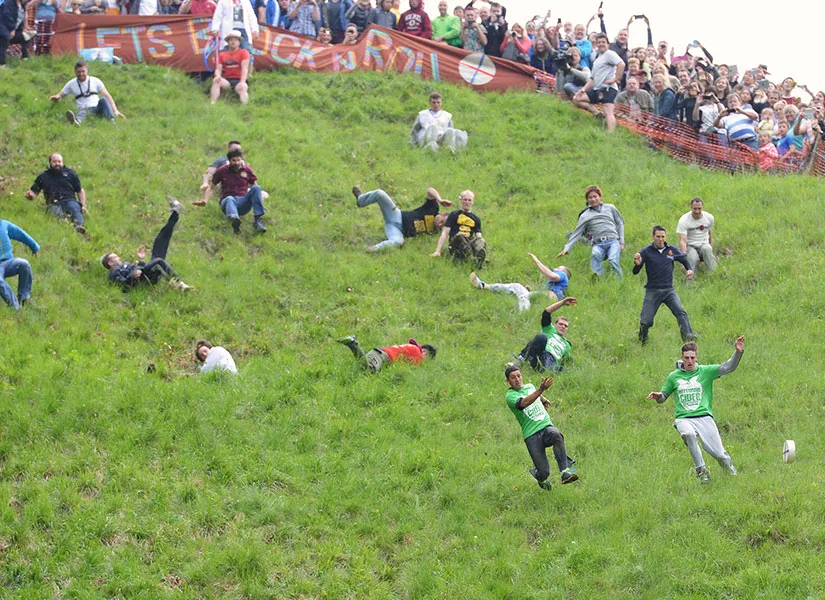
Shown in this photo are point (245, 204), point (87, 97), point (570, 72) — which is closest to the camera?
point (245, 204)

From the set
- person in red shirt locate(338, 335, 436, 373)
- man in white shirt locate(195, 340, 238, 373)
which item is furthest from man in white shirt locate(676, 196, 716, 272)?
man in white shirt locate(195, 340, 238, 373)

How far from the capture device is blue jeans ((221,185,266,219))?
71.2ft

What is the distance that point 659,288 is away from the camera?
18.0m

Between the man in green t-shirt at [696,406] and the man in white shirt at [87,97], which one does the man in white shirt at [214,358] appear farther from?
the man in white shirt at [87,97]

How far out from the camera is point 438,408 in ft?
53.0

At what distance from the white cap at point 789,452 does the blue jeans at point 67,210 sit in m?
12.7

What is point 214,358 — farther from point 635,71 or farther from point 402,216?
point 635,71

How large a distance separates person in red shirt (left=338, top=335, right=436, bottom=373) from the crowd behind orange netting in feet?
38.7

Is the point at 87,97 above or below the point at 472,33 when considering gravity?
below

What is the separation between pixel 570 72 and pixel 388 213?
385 inches

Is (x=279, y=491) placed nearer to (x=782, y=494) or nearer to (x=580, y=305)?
(x=782, y=494)

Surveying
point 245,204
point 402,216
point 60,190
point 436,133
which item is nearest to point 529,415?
point 402,216

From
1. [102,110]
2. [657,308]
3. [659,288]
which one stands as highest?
[659,288]

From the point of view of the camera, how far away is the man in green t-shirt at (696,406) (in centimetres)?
1380
